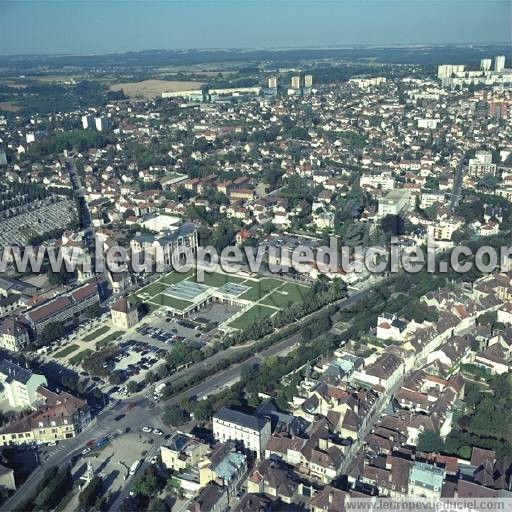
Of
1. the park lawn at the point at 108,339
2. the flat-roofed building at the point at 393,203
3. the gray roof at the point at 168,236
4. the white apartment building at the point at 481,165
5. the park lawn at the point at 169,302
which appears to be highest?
the white apartment building at the point at 481,165

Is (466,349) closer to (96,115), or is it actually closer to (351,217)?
(351,217)

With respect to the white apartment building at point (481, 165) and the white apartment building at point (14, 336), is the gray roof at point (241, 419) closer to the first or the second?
the white apartment building at point (14, 336)

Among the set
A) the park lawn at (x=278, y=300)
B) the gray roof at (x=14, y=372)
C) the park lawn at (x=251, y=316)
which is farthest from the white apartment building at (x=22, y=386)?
the park lawn at (x=278, y=300)

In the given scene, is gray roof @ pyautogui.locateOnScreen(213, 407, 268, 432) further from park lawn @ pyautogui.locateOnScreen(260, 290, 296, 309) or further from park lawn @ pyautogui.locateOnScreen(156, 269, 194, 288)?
park lawn @ pyautogui.locateOnScreen(156, 269, 194, 288)

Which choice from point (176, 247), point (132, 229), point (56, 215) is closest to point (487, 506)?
point (176, 247)

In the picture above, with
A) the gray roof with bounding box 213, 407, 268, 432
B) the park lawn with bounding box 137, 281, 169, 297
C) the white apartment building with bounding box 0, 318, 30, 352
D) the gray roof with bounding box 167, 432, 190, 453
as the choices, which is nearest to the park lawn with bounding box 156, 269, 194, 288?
the park lawn with bounding box 137, 281, 169, 297

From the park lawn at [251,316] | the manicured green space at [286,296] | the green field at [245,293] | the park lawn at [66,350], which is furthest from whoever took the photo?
the manicured green space at [286,296]
